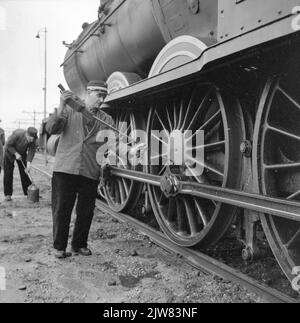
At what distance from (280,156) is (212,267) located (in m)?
1.06

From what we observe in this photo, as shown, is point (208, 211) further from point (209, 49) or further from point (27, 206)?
point (27, 206)

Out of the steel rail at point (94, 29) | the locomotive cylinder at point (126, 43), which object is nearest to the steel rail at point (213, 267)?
the locomotive cylinder at point (126, 43)

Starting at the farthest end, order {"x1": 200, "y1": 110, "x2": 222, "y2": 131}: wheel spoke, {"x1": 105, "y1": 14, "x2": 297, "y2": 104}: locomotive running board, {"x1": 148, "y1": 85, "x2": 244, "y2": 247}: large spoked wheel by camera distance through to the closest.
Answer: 1. {"x1": 200, "y1": 110, "x2": 222, "y2": 131}: wheel spoke
2. {"x1": 148, "y1": 85, "x2": 244, "y2": 247}: large spoked wheel
3. {"x1": 105, "y1": 14, "x2": 297, "y2": 104}: locomotive running board

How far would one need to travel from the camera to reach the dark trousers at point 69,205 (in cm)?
406

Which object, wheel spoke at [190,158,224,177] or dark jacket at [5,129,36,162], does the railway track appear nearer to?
wheel spoke at [190,158,224,177]

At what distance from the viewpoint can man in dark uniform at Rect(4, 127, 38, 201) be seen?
800cm

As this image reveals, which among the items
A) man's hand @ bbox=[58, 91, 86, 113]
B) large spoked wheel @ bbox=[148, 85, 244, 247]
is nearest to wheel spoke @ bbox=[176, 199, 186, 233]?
large spoked wheel @ bbox=[148, 85, 244, 247]

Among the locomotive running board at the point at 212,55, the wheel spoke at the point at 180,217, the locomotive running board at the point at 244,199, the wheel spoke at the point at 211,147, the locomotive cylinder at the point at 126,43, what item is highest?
the locomotive cylinder at the point at 126,43

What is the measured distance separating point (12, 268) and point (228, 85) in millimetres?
2402

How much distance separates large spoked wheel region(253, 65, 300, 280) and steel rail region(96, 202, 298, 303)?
0.20 meters

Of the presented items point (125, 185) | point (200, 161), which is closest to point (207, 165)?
point (200, 161)

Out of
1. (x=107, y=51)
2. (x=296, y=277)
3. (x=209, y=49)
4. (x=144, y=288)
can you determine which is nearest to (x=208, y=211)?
(x=144, y=288)

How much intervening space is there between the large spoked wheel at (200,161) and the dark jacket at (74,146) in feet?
2.50

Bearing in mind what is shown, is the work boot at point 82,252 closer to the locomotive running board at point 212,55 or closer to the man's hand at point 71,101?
the man's hand at point 71,101
